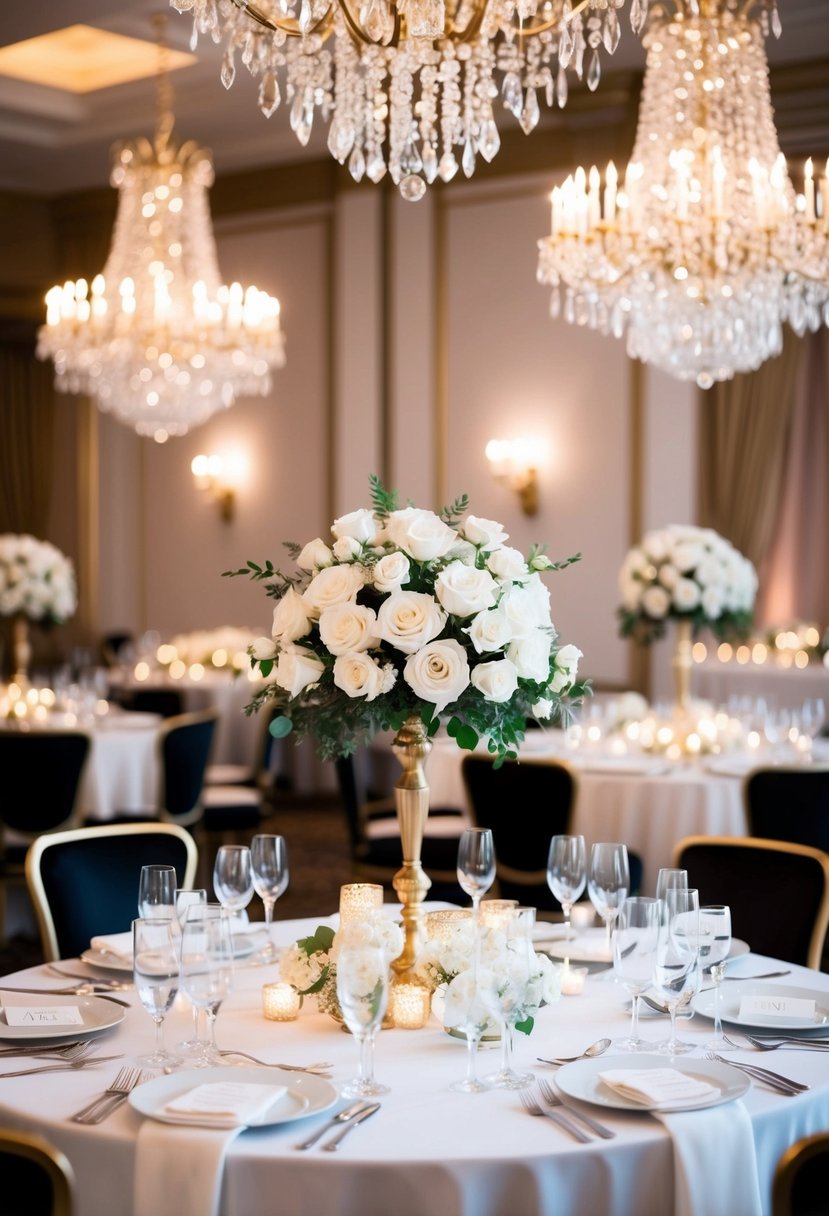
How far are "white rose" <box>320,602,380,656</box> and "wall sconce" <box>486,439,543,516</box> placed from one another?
6.99 m

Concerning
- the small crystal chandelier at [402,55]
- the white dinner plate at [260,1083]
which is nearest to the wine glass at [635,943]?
the white dinner plate at [260,1083]

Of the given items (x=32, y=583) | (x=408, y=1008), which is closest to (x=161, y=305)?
(x=32, y=583)

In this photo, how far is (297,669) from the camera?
2.44 meters

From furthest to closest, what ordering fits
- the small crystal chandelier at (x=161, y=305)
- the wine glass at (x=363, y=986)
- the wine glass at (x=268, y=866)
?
the small crystal chandelier at (x=161, y=305) → the wine glass at (x=268, y=866) → the wine glass at (x=363, y=986)

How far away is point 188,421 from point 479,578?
663 centimetres

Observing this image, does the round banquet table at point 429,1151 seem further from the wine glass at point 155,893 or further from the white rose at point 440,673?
the white rose at point 440,673

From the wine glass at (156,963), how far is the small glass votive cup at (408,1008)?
1.40 feet

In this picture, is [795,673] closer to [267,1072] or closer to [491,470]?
[491,470]

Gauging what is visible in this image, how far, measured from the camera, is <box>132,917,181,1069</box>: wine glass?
6.94 ft

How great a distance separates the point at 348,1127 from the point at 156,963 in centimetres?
38

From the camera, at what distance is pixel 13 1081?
215 centimetres

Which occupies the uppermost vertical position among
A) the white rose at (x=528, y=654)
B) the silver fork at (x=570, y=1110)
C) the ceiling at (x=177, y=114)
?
the ceiling at (x=177, y=114)

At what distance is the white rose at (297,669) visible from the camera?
2443mm

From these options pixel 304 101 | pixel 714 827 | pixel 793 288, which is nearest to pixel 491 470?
pixel 793 288
